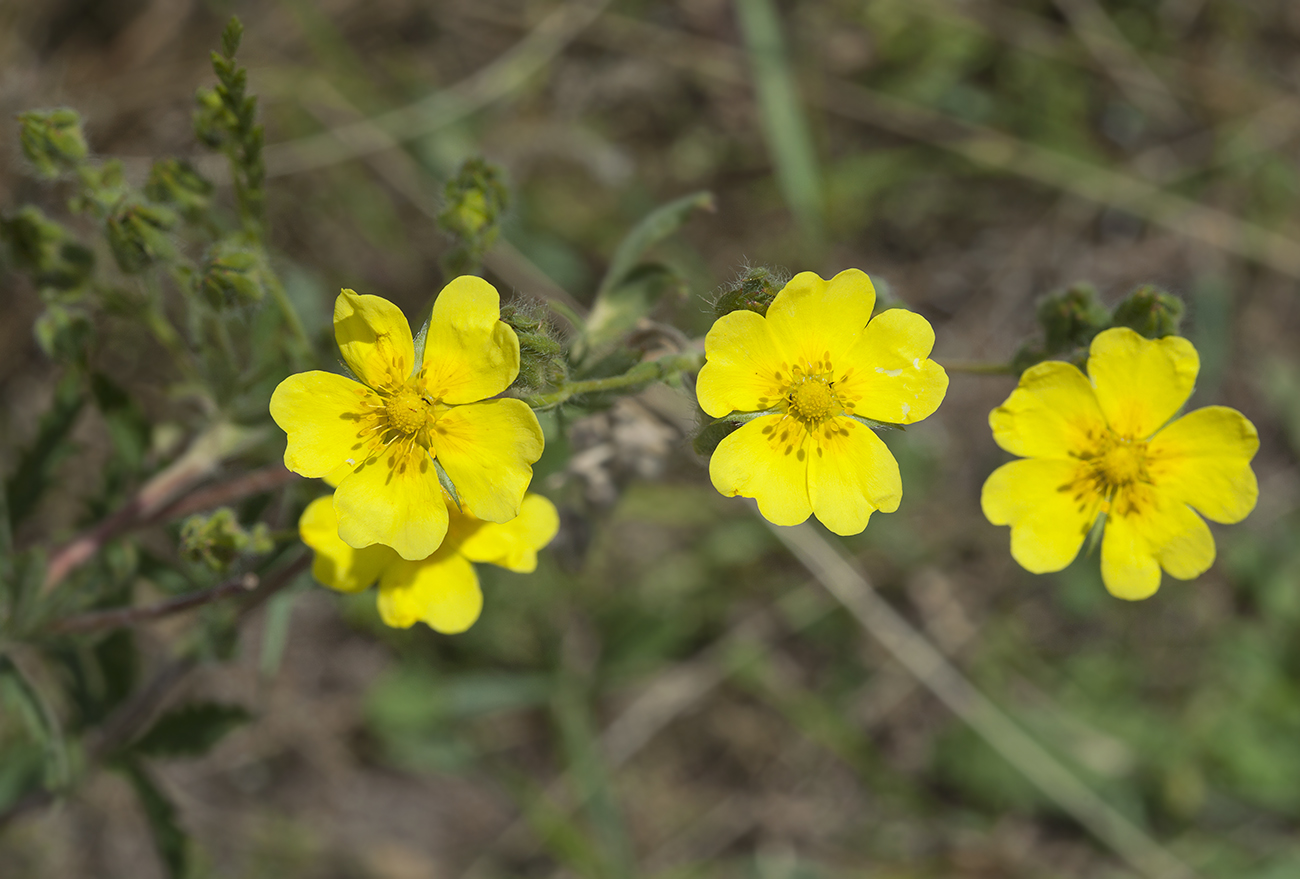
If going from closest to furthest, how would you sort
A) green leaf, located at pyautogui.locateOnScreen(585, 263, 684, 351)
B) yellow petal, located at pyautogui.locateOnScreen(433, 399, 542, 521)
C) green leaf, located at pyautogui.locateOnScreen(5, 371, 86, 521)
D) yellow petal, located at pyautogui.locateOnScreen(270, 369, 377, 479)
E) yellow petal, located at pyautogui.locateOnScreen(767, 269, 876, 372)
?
1. yellow petal, located at pyautogui.locateOnScreen(433, 399, 542, 521)
2. yellow petal, located at pyautogui.locateOnScreen(270, 369, 377, 479)
3. yellow petal, located at pyautogui.locateOnScreen(767, 269, 876, 372)
4. green leaf, located at pyautogui.locateOnScreen(585, 263, 684, 351)
5. green leaf, located at pyautogui.locateOnScreen(5, 371, 86, 521)

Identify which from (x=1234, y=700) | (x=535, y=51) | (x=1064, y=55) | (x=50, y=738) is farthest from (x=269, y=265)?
(x=1234, y=700)

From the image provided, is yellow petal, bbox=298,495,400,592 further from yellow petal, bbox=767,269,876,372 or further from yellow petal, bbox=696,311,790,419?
yellow petal, bbox=767,269,876,372

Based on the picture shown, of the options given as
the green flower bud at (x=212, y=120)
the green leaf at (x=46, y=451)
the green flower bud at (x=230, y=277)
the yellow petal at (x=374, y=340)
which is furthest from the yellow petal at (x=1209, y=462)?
the green leaf at (x=46, y=451)

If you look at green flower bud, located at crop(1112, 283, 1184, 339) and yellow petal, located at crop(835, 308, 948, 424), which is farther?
green flower bud, located at crop(1112, 283, 1184, 339)

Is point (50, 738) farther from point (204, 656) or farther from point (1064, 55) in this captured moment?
point (1064, 55)

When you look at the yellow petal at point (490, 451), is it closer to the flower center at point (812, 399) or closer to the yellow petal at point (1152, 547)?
the flower center at point (812, 399)

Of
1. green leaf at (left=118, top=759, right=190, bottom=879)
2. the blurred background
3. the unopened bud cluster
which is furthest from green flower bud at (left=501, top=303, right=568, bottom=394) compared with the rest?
the blurred background
